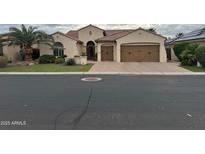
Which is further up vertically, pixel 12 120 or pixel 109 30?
pixel 109 30

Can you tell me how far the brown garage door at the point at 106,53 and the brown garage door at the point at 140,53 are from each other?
1.71 metres

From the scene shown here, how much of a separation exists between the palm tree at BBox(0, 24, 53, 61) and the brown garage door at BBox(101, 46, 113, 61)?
759 cm

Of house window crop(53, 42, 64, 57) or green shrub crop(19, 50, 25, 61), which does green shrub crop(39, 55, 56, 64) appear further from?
green shrub crop(19, 50, 25, 61)

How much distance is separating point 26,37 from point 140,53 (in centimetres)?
1440

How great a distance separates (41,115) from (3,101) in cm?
270

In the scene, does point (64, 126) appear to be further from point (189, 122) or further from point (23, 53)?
point (23, 53)

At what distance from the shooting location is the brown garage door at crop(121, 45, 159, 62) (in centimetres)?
2989

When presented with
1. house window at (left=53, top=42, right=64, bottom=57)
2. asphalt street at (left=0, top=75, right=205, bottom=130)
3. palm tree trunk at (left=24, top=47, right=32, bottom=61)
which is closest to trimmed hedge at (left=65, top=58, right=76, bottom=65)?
palm tree trunk at (left=24, top=47, right=32, bottom=61)

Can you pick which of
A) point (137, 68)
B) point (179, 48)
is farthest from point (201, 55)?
point (179, 48)

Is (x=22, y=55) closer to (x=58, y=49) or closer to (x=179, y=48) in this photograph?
(x=58, y=49)

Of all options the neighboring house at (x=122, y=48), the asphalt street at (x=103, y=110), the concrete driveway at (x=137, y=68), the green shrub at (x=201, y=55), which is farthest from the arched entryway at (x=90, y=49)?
the asphalt street at (x=103, y=110)

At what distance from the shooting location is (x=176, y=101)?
8.56 meters

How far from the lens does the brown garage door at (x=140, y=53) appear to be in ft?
98.1

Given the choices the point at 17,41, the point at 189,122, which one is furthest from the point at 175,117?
the point at 17,41
